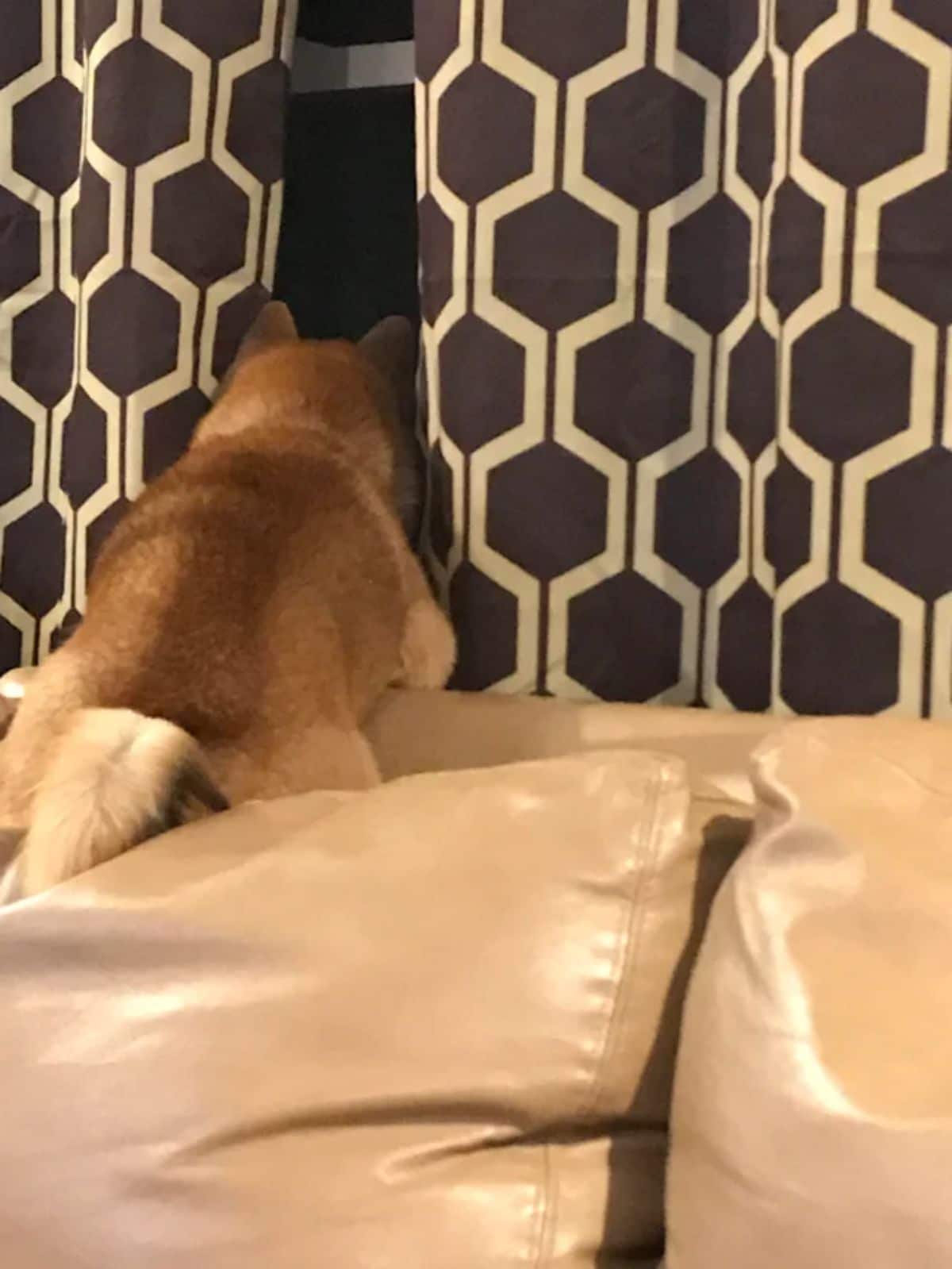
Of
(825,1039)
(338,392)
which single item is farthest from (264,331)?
(825,1039)

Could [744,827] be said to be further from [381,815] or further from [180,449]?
[180,449]

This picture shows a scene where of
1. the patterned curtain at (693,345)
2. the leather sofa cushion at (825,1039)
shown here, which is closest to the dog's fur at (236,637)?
the patterned curtain at (693,345)

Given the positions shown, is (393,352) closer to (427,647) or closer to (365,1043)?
(427,647)

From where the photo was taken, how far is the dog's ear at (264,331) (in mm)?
1391

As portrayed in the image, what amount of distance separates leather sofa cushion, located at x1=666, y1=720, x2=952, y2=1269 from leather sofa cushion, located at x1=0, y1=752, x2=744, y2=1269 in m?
0.06

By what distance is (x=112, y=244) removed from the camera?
1.32m

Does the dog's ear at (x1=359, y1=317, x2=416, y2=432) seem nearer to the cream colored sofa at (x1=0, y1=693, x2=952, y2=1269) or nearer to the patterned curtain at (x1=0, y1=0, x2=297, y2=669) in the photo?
the patterned curtain at (x1=0, y1=0, x2=297, y2=669)

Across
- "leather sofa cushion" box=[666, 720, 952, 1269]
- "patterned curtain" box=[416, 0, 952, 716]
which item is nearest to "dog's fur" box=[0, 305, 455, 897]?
"patterned curtain" box=[416, 0, 952, 716]

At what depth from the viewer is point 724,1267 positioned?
2.12 ft

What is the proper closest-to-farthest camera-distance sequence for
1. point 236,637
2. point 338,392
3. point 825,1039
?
point 825,1039 < point 236,637 < point 338,392

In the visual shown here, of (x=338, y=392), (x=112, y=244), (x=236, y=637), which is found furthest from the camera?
(x=338, y=392)

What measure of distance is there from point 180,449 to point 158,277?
0.19 m

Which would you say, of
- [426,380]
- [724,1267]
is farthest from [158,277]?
→ [724,1267]

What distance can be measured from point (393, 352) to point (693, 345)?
1.54ft
